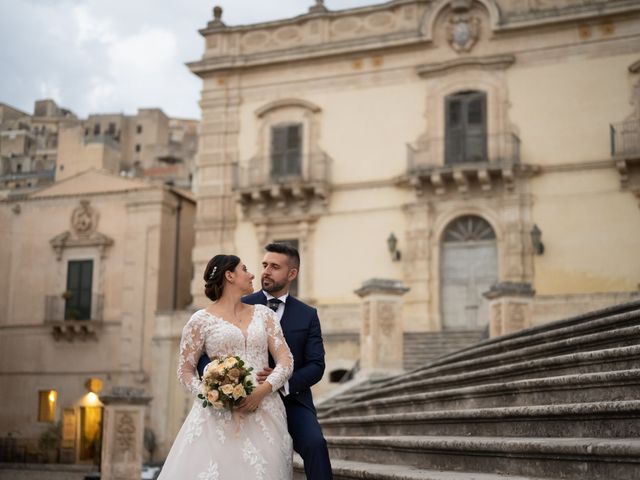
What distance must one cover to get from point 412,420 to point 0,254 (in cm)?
→ 2731

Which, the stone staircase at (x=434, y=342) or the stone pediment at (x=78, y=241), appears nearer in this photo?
the stone staircase at (x=434, y=342)

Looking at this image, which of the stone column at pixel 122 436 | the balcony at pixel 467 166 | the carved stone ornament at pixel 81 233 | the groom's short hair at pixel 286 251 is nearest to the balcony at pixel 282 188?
the balcony at pixel 467 166

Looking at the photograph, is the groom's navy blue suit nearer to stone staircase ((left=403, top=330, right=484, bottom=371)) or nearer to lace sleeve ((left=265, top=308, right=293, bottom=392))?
lace sleeve ((left=265, top=308, right=293, bottom=392))

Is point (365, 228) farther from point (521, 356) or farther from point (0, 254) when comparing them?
point (521, 356)

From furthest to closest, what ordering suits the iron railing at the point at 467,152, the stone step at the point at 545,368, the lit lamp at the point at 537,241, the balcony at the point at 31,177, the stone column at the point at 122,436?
the balcony at the point at 31,177
the iron railing at the point at 467,152
the lit lamp at the point at 537,241
the stone column at the point at 122,436
the stone step at the point at 545,368

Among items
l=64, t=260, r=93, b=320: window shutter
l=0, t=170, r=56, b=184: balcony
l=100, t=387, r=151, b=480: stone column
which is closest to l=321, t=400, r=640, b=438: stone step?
l=100, t=387, r=151, b=480: stone column

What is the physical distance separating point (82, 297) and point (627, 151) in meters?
17.7

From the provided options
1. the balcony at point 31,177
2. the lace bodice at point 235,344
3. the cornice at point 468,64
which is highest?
the balcony at point 31,177

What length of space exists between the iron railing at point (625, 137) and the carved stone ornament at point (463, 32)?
442 centimetres

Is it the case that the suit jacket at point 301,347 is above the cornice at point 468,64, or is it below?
below

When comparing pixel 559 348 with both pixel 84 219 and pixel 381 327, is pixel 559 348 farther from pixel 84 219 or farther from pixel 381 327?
pixel 84 219

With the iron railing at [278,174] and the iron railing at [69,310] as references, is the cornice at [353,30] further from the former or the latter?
the iron railing at [69,310]

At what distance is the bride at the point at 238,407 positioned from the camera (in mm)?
5246

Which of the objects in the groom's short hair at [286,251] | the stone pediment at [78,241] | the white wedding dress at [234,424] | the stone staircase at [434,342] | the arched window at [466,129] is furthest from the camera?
the stone pediment at [78,241]
